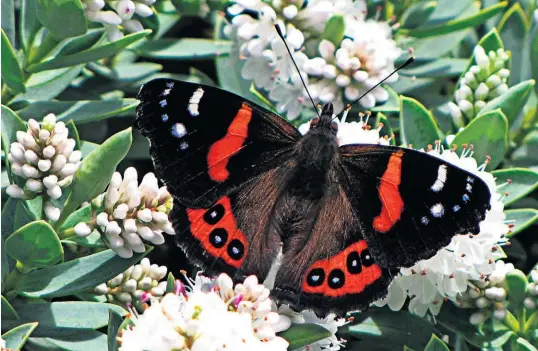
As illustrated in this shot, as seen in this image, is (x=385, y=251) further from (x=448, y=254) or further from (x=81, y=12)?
(x=81, y=12)

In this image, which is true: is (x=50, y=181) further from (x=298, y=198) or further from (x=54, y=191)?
(x=298, y=198)

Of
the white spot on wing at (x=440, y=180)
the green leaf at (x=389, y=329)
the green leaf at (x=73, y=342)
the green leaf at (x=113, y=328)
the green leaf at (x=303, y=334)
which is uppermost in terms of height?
the white spot on wing at (x=440, y=180)

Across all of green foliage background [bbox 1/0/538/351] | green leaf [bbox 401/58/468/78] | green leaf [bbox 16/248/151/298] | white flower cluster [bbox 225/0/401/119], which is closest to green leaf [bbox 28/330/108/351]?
green foliage background [bbox 1/0/538/351]

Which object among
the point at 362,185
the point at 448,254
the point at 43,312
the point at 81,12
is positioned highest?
the point at 81,12

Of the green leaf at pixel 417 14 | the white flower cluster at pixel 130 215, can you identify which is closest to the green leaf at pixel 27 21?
the white flower cluster at pixel 130 215

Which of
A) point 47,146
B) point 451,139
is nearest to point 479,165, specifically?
point 451,139

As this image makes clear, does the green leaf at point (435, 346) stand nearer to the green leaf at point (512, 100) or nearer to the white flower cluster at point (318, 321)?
the white flower cluster at point (318, 321)
